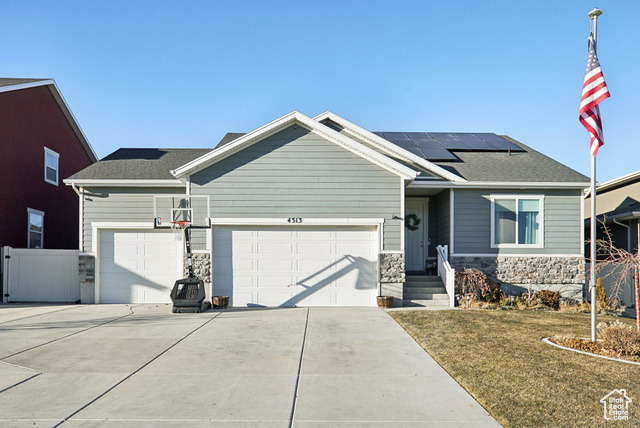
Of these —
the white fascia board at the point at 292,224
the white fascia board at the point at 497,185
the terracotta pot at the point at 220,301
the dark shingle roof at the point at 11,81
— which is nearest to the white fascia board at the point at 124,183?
the white fascia board at the point at 292,224

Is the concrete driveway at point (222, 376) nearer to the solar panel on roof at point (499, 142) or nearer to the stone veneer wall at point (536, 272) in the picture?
the stone veneer wall at point (536, 272)

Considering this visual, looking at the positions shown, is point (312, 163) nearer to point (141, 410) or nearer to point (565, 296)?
point (565, 296)

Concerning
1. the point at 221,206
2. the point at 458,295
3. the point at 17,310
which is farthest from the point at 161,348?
the point at 458,295

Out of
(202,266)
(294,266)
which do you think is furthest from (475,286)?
(202,266)

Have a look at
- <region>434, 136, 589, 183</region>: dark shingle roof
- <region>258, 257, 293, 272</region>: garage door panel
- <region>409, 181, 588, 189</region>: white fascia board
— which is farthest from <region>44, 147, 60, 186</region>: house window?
<region>434, 136, 589, 183</region>: dark shingle roof

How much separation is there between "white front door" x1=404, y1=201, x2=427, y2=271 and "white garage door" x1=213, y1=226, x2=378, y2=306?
276cm

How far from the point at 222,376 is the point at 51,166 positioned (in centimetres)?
1579

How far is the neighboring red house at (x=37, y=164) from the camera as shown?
1623 cm

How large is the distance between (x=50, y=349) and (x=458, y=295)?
998 centimetres

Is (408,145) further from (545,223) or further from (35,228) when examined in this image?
(35,228)

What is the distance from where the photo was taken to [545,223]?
14.6m

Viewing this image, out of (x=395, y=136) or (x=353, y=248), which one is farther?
(x=395, y=136)

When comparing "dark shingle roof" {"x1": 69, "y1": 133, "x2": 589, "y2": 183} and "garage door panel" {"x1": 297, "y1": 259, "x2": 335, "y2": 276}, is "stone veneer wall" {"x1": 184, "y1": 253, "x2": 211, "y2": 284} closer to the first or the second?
"garage door panel" {"x1": 297, "y1": 259, "x2": 335, "y2": 276}

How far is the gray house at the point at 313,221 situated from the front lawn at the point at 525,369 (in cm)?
316
